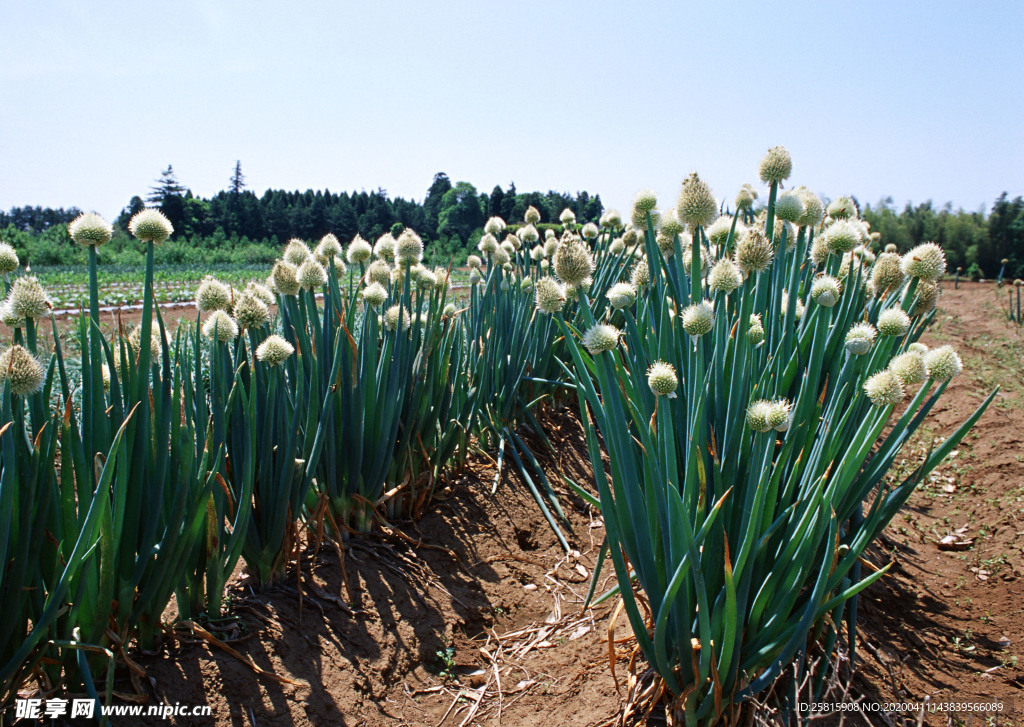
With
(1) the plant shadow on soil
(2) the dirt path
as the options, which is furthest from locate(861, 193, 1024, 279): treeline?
(1) the plant shadow on soil

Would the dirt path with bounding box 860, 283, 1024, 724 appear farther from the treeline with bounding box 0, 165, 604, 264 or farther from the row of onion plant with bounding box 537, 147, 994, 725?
the treeline with bounding box 0, 165, 604, 264

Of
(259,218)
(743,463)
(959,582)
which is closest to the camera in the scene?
(743,463)

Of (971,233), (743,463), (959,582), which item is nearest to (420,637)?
(743,463)

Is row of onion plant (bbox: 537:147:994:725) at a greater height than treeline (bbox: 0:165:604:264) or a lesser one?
lesser

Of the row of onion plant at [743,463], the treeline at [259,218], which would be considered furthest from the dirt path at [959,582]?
the treeline at [259,218]

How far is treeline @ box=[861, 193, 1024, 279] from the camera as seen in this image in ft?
51.9

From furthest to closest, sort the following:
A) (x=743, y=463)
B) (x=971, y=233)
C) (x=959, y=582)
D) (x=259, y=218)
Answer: (x=259, y=218) < (x=971, y=233) < (x=959, y=582) < (x=743, y=463)

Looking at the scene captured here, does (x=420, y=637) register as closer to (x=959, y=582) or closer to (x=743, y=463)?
(x=743, y=463)

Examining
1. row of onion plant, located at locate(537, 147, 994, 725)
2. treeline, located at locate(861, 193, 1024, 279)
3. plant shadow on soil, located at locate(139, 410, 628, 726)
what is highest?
treeline, located at locate(861, 193, 1024, 279)

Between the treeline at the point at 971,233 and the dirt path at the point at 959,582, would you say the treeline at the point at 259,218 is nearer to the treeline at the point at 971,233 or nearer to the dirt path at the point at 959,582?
the treeline at the point at 971,233

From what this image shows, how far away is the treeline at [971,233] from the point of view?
623 inches

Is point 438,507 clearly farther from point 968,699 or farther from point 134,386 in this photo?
point 968,699

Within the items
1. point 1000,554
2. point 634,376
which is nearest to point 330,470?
point 634,376

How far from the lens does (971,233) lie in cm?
1659
